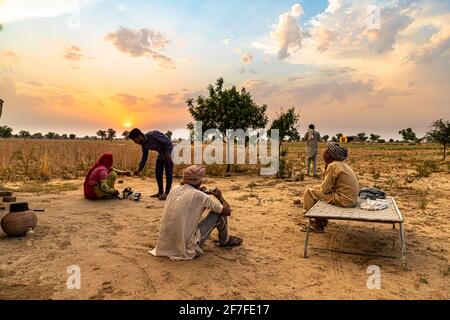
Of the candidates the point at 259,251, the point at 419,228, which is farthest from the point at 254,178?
the point at 259,251

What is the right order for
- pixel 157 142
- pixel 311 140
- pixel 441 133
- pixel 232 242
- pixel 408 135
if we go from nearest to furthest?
pixel 232 242 → pixel 157 142 → pixel 311 140 → pixel 441 133 → pixel 408 135

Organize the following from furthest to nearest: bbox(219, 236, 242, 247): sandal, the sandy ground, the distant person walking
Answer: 1. the distant person walking
2. bbox(219, 236, 242, 247): sandal
3. the sandy ground

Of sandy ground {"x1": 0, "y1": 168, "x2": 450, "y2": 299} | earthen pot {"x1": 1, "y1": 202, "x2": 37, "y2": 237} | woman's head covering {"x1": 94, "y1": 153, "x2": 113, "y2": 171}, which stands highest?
woman's head covering {"x1": 94, "y1": 153, "x2": 113, "y2": 171}

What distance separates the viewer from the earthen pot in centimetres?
559

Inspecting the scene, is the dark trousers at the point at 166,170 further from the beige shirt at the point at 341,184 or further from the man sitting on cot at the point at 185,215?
the beige shirt at the point at 341,184

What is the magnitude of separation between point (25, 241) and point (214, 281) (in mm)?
3382

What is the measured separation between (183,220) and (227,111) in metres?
11.2

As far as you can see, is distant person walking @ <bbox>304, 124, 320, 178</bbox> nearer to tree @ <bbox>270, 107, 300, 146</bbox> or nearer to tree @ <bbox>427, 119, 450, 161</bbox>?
tree @ <bbox>270, 107, 300, 146</bbox>

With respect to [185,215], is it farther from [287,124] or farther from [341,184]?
[287,124]

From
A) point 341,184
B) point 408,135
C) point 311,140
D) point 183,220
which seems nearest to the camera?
point 183,220

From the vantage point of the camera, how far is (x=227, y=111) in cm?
1539

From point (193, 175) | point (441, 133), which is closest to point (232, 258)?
point (193, 175)

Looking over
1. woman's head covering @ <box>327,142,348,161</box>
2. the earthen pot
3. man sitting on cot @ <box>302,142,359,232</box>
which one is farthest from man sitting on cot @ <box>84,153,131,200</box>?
woman's head covering @ <box>327,142,348,161</box>
